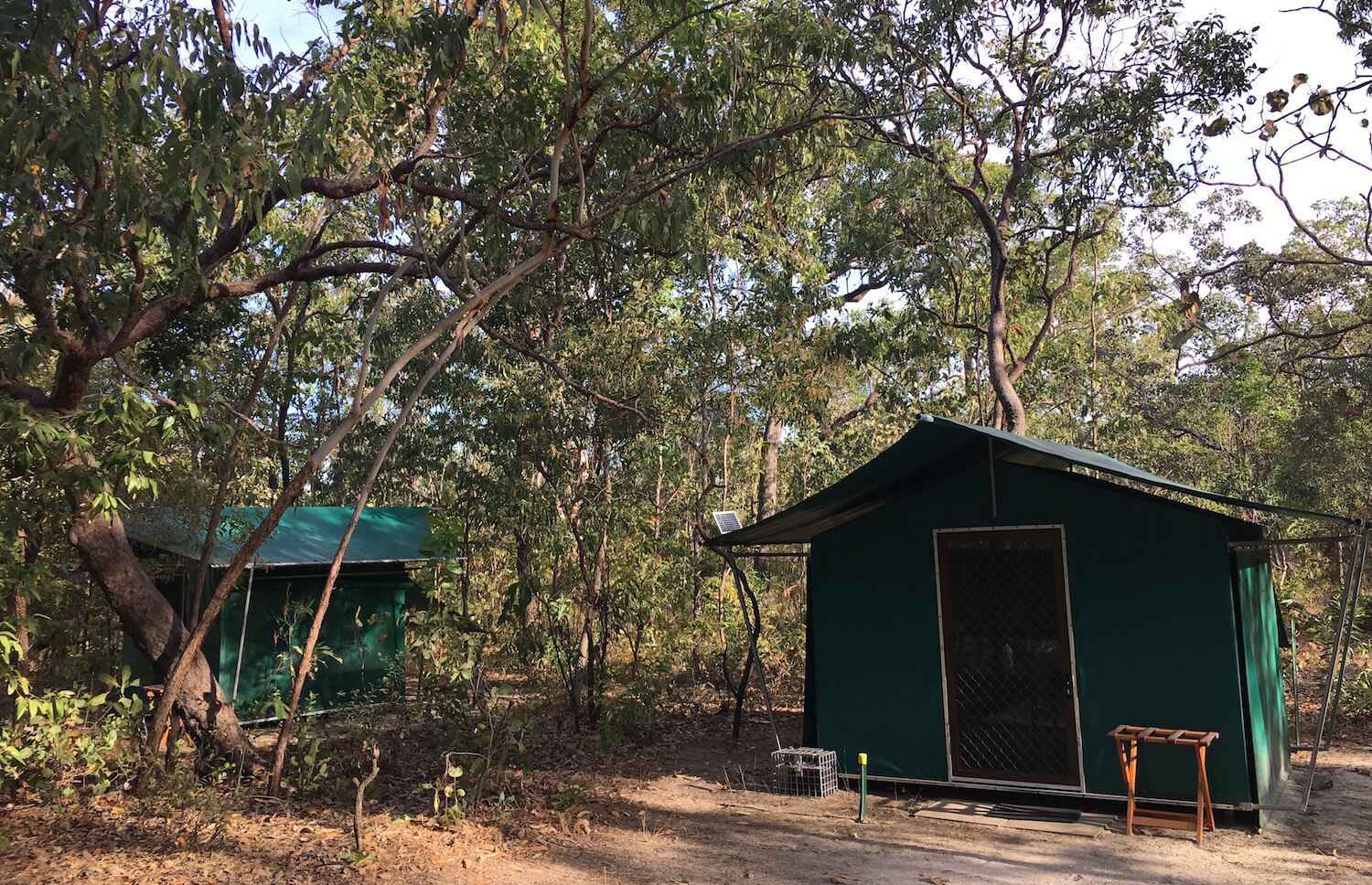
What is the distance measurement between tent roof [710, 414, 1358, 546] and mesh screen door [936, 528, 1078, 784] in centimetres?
53

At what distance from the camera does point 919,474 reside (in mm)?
6750

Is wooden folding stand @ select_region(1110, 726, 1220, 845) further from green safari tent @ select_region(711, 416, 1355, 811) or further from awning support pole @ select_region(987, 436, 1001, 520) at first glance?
awning support pole @ select_region(987, 436, 1001, 520)

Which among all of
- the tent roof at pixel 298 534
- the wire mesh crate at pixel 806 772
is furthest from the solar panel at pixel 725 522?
the tent roof at pixel 298 534

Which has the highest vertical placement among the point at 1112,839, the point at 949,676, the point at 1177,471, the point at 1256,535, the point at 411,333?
the point at 411,333

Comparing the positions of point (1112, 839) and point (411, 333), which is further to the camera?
point (411, 333)

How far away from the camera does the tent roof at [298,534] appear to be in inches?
358

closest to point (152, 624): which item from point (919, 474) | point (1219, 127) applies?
point (919, 474)

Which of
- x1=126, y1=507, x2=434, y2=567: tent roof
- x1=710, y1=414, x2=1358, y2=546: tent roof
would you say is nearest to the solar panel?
x1=710, y1=414, x2=1358, y2=546: tent roof

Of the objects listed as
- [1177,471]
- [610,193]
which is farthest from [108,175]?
[1177,471]

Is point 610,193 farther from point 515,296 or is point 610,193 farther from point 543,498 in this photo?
point 543,498

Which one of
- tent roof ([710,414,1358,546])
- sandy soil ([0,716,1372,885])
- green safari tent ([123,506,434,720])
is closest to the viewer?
sandy soil ([0,716,1372,885])

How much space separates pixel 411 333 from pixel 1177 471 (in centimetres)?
1413

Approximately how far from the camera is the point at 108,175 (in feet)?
19.2

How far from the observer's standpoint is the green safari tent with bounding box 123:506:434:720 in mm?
9297
